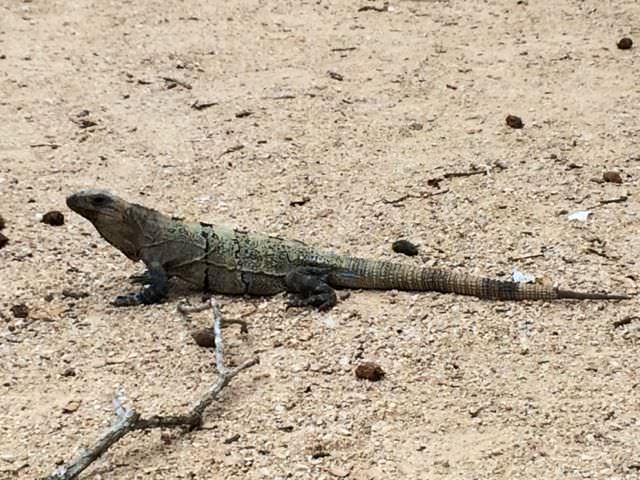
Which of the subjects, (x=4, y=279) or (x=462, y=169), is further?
(x=462, y=169)

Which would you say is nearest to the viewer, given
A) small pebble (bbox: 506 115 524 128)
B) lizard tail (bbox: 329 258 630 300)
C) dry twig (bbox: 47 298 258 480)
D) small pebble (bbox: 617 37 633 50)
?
dry twig (bbox: 47 298 258 480)

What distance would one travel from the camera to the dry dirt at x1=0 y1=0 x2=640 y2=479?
4.29 m

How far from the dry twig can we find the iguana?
2.83ft

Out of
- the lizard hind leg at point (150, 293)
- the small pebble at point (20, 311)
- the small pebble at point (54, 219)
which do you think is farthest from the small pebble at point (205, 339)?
the small pebble at point (54, 219)

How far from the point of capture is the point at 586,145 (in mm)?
7441

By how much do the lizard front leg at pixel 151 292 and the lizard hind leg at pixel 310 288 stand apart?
0.73 m

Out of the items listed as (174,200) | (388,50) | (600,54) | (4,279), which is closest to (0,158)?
(174,200)

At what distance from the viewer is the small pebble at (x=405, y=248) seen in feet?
19.7

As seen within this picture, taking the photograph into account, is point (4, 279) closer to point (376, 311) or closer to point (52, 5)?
point (376, 311)

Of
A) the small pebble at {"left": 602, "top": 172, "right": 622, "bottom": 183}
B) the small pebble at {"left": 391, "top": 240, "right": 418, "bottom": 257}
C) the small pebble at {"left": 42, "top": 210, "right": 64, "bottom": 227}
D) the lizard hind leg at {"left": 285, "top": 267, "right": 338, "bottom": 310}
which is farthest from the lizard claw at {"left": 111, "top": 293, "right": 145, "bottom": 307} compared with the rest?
the small pebble at {"left": 602, "top": 172, "right": 622, "bottom": 183}

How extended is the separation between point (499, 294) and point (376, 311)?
0.69 m

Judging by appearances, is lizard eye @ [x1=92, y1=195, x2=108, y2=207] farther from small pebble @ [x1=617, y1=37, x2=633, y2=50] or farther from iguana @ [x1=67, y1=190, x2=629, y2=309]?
small pebble @ [x1=617, y1=37, x2=633, y2=50]

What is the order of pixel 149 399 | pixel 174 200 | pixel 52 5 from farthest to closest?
pixel 52 5 → pixel 174 200 → pixel 149 399

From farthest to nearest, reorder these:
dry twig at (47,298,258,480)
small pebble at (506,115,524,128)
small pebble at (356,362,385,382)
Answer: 1. small pebble at (506,115,524,128)
2. small pebble at (356,362,385,382)
3. dry twig at (47,298,258,480)
